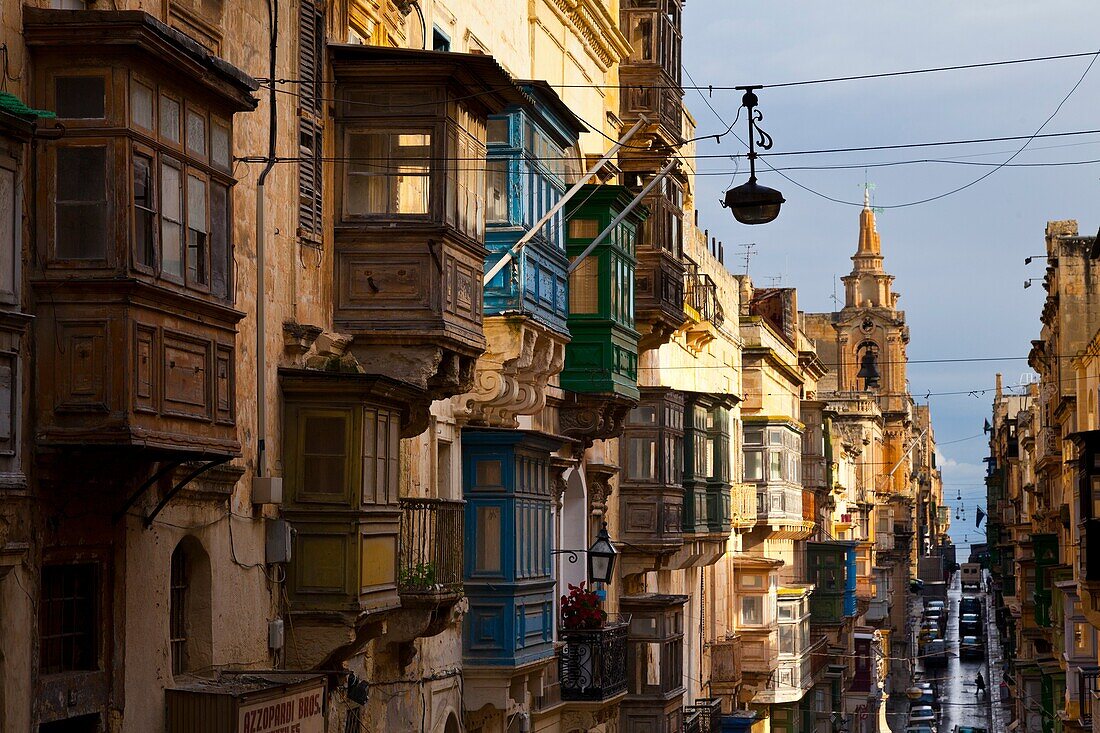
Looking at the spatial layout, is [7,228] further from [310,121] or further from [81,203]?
[310,121]

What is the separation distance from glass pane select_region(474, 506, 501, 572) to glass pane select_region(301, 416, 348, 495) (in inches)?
259

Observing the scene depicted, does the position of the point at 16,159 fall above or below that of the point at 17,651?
above

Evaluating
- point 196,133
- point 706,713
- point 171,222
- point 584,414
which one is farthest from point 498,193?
point 706,713

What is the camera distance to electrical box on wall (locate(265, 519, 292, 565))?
17891 mm

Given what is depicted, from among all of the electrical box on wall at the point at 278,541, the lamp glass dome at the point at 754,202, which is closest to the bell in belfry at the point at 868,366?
the lamp glass dome at the point at 754,202

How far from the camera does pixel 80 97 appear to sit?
1366 centimetres

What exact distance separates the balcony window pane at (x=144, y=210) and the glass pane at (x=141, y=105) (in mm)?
255

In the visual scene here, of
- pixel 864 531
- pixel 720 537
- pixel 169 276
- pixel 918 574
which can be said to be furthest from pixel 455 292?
pixel 918 574

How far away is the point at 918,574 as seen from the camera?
160250mm

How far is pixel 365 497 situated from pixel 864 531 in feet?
263

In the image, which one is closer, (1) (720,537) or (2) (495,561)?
(2) (495,561)

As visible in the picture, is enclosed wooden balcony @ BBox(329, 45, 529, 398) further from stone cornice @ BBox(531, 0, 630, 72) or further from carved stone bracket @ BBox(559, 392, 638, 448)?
stone cornice @ BBox(531, 0, 630, 72)

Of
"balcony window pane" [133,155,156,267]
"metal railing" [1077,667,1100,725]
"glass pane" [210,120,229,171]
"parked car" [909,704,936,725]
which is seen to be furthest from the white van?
"balcony window pane" [133,155,156,267]

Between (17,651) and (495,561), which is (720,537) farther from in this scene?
(17,651)
